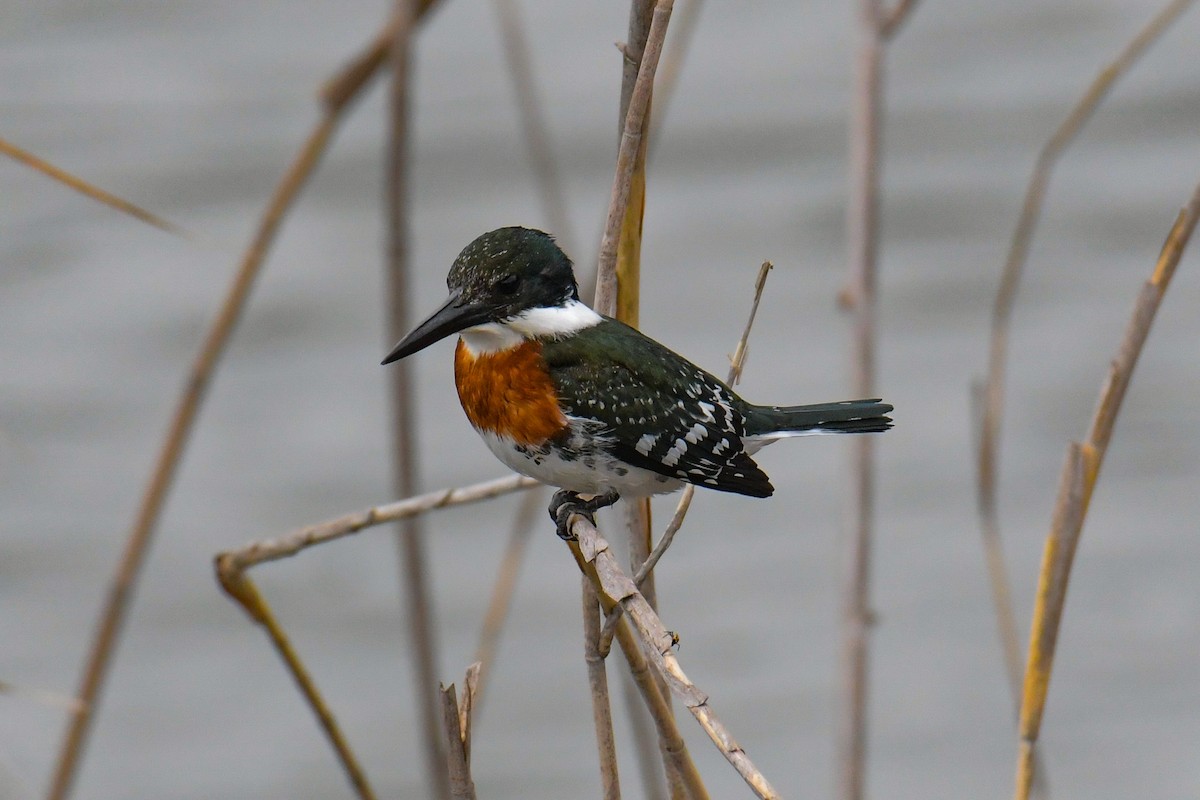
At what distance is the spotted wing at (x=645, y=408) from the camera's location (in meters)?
2.65

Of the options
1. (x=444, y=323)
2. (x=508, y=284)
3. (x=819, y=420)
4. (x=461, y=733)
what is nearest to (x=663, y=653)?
(x=461, y=733)

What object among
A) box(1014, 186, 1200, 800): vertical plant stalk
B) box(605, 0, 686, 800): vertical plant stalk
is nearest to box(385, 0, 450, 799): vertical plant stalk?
box(605, 0, 686, 800): vertical plant stalk

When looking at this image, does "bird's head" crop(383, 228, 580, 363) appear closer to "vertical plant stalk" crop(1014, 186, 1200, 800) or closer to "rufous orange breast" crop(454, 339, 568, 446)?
"rufous orange breast" crop(454, 339, 568, 446)

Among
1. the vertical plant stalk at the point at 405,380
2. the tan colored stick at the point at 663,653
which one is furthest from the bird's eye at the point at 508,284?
the tan colored stick at the point at 663,653

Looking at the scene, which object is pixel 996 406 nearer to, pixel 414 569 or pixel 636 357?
pixel 636 357

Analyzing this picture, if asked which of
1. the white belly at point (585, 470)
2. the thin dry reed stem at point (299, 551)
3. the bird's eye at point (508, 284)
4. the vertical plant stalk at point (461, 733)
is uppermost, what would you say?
the bird's eye at point (508, 284)

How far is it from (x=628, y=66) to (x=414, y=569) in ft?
3.20

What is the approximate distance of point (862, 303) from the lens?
116 inches

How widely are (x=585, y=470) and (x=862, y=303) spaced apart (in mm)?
686

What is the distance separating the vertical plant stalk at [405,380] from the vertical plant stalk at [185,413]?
0.44ft

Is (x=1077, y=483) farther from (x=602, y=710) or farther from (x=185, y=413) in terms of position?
(x=185, y=413)

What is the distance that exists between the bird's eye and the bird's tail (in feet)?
2.03

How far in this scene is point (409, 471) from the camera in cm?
264

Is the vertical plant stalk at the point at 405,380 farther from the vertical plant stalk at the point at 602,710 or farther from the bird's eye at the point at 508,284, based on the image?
the vertical plant stalk at the point at 602,710
